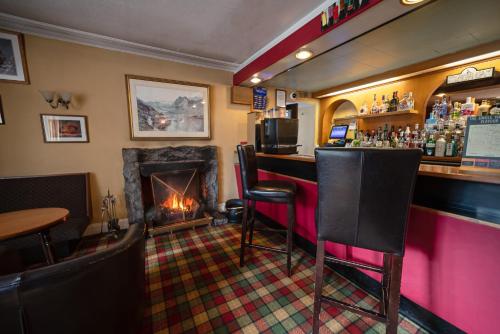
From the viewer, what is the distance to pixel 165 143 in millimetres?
2818

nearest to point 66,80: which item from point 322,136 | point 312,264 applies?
point 312,264

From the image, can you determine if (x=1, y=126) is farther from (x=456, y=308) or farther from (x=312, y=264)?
(x=456, y=308)

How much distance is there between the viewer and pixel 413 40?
2.14 m

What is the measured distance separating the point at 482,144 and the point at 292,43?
69.3 inches

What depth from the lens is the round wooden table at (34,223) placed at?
1314 mm

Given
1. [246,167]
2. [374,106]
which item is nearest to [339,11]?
[246,167]

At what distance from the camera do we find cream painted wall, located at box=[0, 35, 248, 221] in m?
2.09

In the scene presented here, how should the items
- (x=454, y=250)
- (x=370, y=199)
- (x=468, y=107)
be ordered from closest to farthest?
(x=370, y=199)
(x=454, y=250)
(x=468, y=107)

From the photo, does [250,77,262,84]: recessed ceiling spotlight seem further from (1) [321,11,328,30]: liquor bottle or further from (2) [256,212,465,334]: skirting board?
(2) [256,212,465,334]: skirting board

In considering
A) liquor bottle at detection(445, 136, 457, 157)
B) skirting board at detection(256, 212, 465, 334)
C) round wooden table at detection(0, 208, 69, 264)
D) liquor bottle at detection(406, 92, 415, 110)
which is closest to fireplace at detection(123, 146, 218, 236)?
round wooden table at detection(0, 208, 69, 264)

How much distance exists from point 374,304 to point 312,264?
0.56 metres

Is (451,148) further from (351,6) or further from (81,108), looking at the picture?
(81,108)

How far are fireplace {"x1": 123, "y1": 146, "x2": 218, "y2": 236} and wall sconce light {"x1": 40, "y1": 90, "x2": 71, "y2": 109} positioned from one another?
0.77 meters

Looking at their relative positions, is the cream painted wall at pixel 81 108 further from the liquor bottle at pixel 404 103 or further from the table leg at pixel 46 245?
the liquor bottle at pixel 404 103
